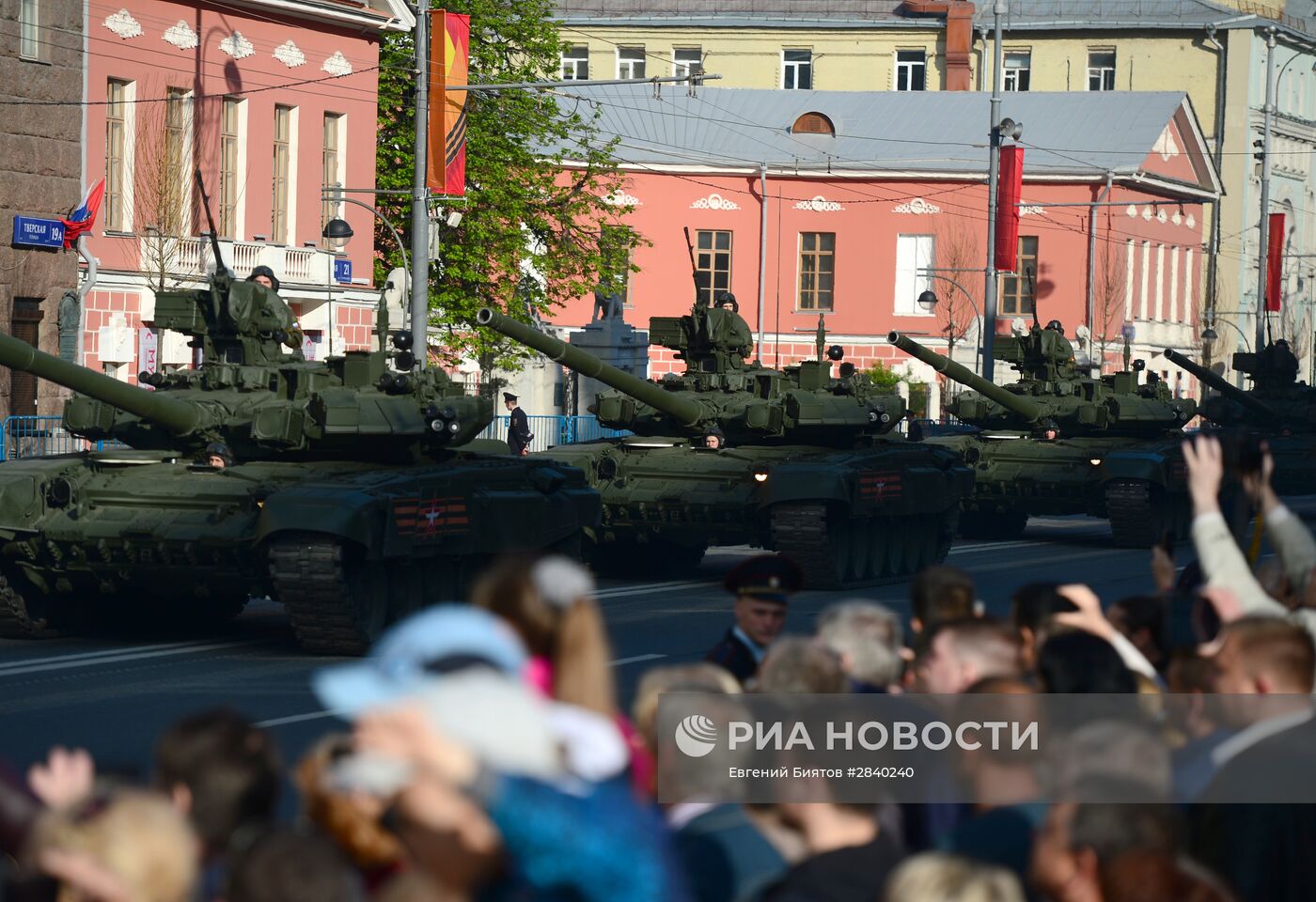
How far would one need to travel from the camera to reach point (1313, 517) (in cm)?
941

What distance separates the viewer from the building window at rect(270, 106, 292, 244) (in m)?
35.8

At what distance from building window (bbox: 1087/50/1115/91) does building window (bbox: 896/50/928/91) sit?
5413mm

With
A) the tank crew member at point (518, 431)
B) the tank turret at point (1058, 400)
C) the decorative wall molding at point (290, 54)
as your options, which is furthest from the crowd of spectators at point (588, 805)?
the decorative wall molding at point (290, 54)

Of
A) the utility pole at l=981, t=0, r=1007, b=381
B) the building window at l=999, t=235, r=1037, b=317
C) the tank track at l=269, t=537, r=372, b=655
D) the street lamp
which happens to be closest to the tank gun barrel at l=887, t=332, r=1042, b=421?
the utility pole at l=981, t=0, r=1007, b=381

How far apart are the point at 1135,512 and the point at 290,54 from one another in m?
16.7

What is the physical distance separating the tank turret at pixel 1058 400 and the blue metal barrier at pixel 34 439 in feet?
35.1

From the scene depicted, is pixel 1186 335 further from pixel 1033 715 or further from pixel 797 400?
pixel 1033 715

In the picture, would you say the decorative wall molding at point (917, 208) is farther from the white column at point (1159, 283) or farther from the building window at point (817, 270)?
the white column at point (1159, 283)

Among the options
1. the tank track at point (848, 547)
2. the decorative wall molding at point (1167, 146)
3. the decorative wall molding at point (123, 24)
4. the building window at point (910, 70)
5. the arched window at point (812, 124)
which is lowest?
Result: the tank track at point (848, 547)

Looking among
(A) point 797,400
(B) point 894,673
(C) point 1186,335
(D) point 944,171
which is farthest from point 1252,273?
(B) point 894,673

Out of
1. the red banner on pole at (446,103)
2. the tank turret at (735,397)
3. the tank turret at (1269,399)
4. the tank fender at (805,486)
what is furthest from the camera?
the tank turret at (1269,399)

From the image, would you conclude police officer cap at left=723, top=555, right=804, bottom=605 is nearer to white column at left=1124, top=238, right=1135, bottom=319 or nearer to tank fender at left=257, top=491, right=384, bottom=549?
tank fender at left=257, top=491, right=384, bottom=549

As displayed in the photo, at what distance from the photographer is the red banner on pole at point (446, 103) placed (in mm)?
25172

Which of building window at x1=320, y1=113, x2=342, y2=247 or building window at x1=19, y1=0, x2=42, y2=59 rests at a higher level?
building window at x1=19, y1=0, x2=42, y2=59
